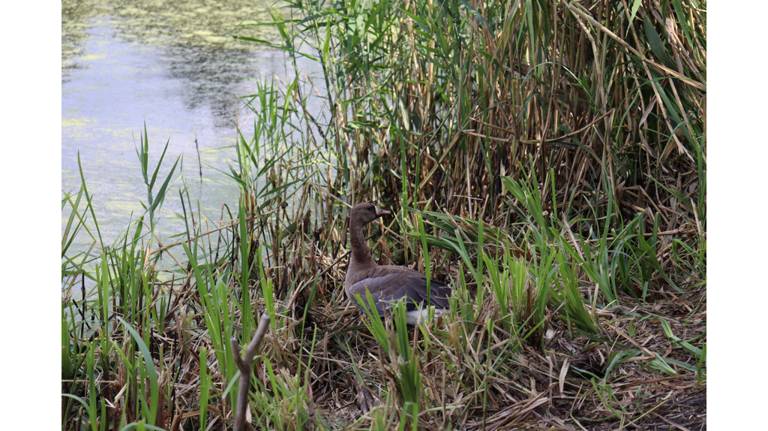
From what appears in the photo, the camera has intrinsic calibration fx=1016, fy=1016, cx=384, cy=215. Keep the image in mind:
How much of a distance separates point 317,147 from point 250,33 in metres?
2.43

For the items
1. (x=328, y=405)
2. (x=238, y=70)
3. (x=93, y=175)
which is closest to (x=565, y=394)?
(x=328, y=405)

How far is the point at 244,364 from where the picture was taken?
179 centimetres

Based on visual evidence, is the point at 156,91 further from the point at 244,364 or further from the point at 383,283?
the point at 244,364

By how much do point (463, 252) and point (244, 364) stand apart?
3.28 feet

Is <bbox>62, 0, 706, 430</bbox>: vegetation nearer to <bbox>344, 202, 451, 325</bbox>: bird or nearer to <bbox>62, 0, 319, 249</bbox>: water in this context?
<bbox>344, 202, 451, 325</bbox>: bird

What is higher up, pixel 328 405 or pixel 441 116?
pixel 441 116

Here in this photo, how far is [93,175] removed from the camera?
142 inches

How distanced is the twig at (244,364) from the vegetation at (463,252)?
0.10 meters

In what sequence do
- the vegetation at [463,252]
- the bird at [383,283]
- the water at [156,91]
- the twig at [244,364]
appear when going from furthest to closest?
the water at [156,91], the bird at [383,283], the vegetation at [463,252], the twig at [244,364]

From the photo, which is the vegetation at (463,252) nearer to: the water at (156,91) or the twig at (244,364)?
the twig at (244,364)

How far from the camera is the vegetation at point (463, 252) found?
230 cm

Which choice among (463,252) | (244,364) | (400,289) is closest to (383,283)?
(400,289)

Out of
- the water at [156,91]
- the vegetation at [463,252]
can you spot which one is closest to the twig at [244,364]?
the vegetation at [463,252]
